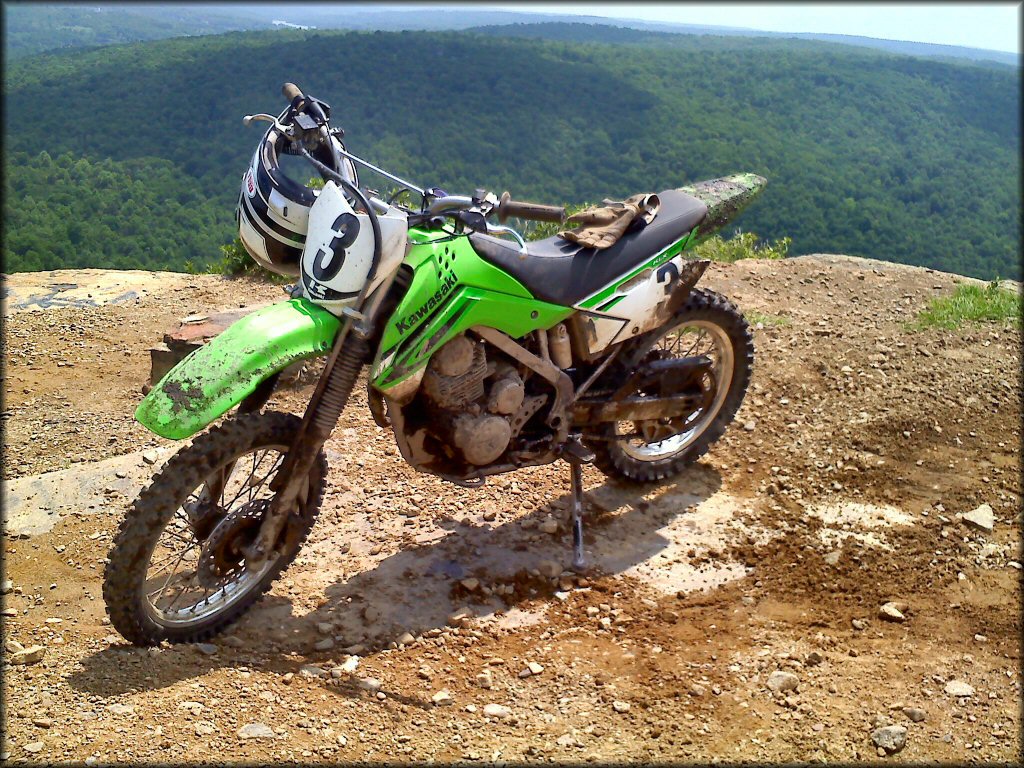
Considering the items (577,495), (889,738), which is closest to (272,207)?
(577,495)

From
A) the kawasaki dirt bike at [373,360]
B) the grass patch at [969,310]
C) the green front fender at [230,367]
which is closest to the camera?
the green front fender at [230,367]

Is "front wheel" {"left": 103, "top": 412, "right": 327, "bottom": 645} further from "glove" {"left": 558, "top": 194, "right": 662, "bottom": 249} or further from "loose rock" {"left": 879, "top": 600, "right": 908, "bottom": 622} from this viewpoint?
"loose rock" {"left": 879, "top": 600, "right": 908, "bottom": 622}

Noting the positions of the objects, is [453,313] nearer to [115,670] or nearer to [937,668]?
[115,670]

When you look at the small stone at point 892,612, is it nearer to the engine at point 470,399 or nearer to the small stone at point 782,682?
the small stone at point 782,682

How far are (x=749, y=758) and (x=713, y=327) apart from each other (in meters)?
2.34

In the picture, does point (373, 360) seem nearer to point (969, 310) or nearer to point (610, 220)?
point (610, 220)

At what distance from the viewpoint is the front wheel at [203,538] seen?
10.1 feet

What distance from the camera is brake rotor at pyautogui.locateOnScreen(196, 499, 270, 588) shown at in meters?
3.38

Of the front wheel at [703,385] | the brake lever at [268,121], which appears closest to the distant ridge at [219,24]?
the brake lever at [268,121]

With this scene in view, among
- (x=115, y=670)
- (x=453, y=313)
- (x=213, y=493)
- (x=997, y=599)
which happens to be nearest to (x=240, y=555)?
(x=213, y=493)

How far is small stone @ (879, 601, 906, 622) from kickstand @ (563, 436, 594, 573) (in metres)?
1.26

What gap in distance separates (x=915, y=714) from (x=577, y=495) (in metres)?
1.67

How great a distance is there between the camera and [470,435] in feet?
12.0

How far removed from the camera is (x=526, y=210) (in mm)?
3643
